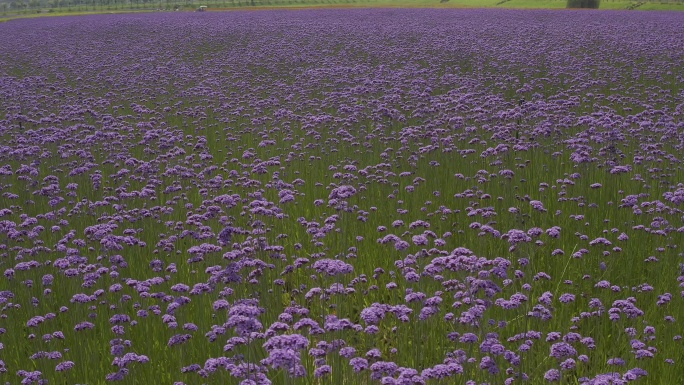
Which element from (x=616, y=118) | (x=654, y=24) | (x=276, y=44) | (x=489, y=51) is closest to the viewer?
(x=616, y=118)

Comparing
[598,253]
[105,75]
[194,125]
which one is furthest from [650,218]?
[105,75]

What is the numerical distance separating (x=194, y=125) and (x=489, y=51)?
1079 centimetres

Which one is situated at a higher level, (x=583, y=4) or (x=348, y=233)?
(x=583, y=4)

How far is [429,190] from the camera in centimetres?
930

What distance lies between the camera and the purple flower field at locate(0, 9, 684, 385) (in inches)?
193

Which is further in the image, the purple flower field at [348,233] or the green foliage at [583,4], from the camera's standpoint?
the green foliage at [583,4]

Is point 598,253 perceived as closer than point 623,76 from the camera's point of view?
Yes

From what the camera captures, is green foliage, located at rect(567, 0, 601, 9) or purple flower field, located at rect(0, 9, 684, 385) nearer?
purple flower field, located at rect(0, 9, 684, 385)

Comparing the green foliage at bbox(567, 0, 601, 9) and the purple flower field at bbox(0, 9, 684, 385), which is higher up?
the green foliage at bbox(567, 0, 601, 9)

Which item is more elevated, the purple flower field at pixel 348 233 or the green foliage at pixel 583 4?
the green foliage at pixel 583 4

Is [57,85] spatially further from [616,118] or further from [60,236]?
[616,118]

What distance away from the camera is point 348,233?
26.1 ft

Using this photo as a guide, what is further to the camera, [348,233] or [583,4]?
[583,4]

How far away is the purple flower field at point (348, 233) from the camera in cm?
491
